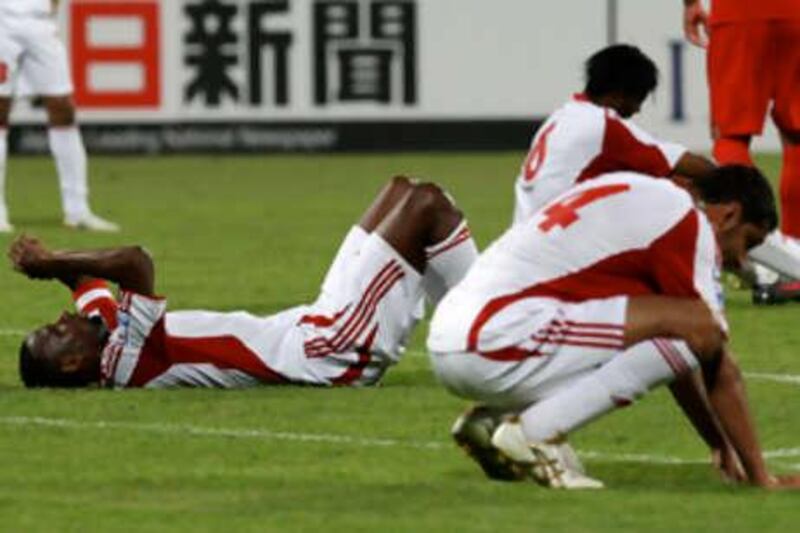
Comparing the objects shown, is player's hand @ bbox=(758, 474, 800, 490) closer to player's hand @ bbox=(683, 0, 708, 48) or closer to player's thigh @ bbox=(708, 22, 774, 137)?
player's thigh @ bbox=(708, 22, 774, 137)

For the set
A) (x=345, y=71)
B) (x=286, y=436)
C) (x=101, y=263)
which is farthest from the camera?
(x=345, y=71)

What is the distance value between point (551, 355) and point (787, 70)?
561cm

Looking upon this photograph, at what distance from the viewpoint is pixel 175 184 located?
73.4ft

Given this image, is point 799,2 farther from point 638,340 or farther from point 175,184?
point 175,184

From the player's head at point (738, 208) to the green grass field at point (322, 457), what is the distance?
68cm

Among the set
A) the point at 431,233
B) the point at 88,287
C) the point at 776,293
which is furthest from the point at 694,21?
the point at 88,287

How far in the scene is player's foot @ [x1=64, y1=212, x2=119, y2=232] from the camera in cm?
1838

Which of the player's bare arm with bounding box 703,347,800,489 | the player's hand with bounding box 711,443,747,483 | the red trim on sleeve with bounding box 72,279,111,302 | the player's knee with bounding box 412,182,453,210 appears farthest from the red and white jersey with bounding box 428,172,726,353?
the red trim on sleeve with bounding box 72,279,111,302

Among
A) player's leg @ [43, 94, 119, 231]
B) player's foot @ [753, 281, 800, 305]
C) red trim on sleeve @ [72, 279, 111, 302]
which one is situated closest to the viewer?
red trim on sleeve @ [72, 279, 111, 302]

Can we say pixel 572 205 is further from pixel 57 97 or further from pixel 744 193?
pixel 57 97

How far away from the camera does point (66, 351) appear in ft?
34.9

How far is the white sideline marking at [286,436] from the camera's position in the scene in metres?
9.30

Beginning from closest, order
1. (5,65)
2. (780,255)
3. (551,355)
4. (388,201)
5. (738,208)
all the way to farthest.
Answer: (551,355), (738,208), (388,201), (780,255), (5,65)

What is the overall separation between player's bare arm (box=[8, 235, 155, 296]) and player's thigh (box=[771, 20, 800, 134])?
4.25 metres
